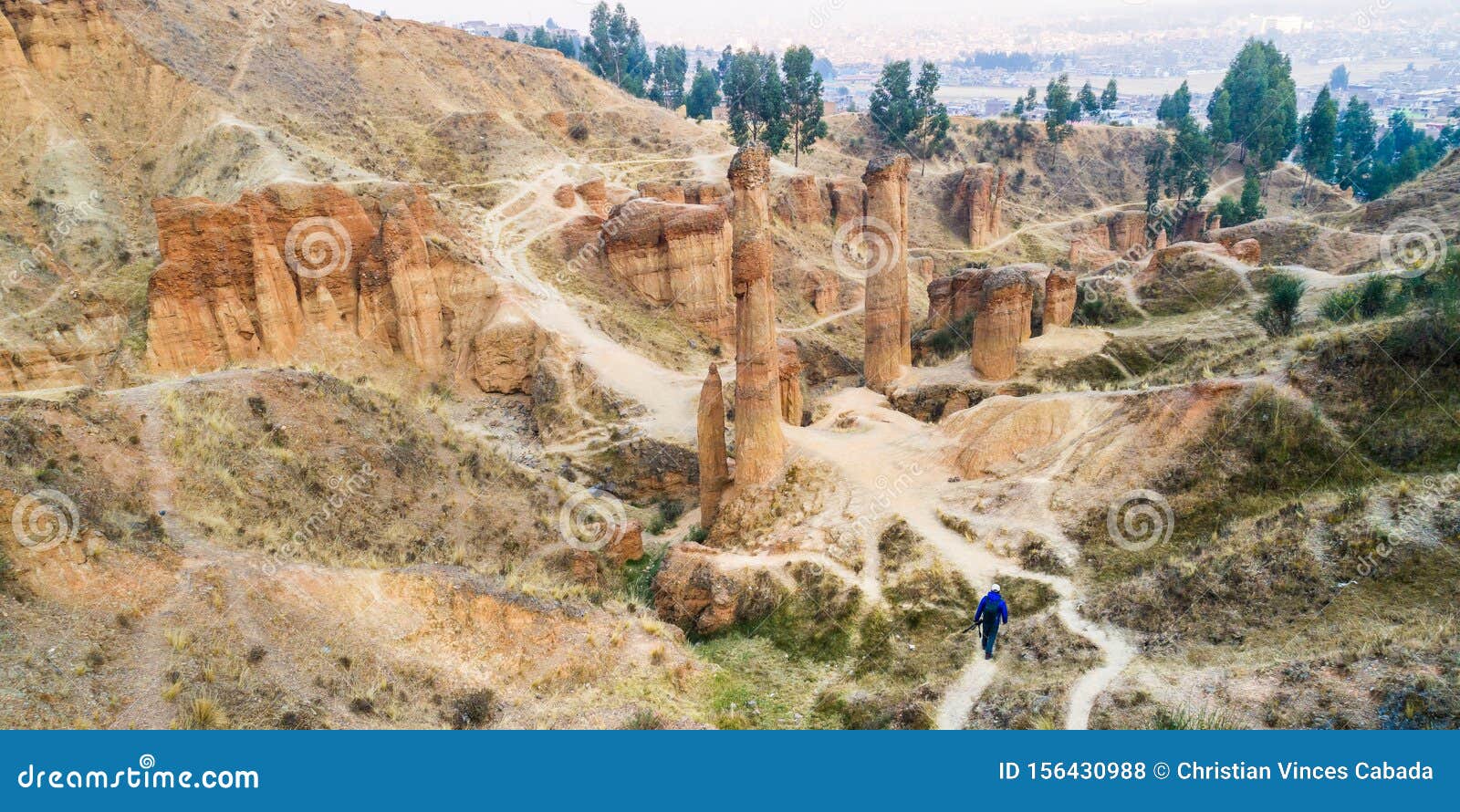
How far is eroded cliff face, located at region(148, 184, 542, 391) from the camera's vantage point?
33.7 meters

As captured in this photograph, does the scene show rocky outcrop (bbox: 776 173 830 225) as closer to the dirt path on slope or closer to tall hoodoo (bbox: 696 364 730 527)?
the dirt path on slope

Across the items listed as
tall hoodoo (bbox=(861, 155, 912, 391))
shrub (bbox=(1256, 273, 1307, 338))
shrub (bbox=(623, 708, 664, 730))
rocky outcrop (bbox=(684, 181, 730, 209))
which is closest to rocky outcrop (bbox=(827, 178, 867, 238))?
rocky outcrop (bbox=(684, 181, 730, 209))

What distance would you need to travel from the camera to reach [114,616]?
13.0m

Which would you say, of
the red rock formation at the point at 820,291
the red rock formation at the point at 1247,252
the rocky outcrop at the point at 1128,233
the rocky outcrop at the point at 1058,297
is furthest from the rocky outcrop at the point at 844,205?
the rocky outcrop at the point at 1058,297

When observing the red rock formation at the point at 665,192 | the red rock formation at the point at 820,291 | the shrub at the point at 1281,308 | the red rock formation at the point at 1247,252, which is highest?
the red rock formation at the point at 665,192

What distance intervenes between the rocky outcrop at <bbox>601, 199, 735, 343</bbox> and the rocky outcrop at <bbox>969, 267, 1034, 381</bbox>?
18202 mm

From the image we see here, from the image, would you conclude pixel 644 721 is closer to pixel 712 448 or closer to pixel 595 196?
pixel 712 448

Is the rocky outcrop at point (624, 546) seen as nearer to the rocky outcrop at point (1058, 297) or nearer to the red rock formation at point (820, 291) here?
the rocky outcrop at point (1058, 297)

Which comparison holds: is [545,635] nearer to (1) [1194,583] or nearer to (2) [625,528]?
(2) [625,528]

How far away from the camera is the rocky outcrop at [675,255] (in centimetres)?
4934

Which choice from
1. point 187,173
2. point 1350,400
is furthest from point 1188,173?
point 187,173

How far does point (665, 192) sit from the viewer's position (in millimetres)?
58438

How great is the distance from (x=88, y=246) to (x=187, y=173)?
811 cm

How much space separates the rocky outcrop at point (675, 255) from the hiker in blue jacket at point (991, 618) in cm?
3490
